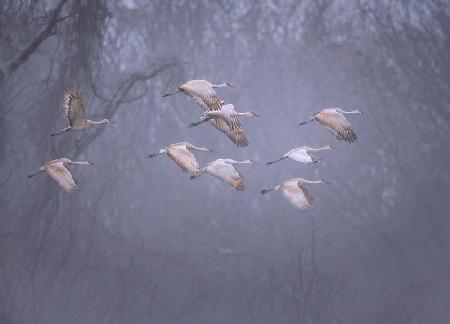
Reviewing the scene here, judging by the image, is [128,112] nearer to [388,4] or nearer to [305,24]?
[305,24]

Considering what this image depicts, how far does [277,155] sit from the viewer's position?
37.7 feet

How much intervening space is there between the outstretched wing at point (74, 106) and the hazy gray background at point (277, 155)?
18.8ft

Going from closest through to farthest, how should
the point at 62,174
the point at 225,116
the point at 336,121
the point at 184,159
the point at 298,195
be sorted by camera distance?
the point at 225,116 → the point at 184,159 → the point at 62,174 → the point at 336,121 → the point at 298,195

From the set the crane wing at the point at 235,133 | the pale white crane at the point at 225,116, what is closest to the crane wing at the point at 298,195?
the crane wing at the point at 235,133

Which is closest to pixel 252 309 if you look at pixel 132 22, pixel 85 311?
pixel 85 311

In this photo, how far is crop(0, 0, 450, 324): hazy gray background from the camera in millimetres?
9781

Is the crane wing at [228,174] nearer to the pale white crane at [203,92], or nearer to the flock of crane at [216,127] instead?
the flock of crane at [216,127]

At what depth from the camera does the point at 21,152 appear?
971cm

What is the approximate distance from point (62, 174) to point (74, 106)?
0.46 meters

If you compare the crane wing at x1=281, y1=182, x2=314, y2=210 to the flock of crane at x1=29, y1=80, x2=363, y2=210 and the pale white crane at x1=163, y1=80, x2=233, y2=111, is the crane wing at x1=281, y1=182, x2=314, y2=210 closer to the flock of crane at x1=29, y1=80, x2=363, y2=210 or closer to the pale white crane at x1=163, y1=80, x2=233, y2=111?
the flock of crane at x1=29, y1=80, x2=363, y2=210

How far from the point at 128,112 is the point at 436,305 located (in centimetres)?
631

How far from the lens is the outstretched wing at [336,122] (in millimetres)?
3604

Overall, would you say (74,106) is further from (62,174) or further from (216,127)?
(216,127)

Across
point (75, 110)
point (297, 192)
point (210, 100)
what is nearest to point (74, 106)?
point (75, 110)
